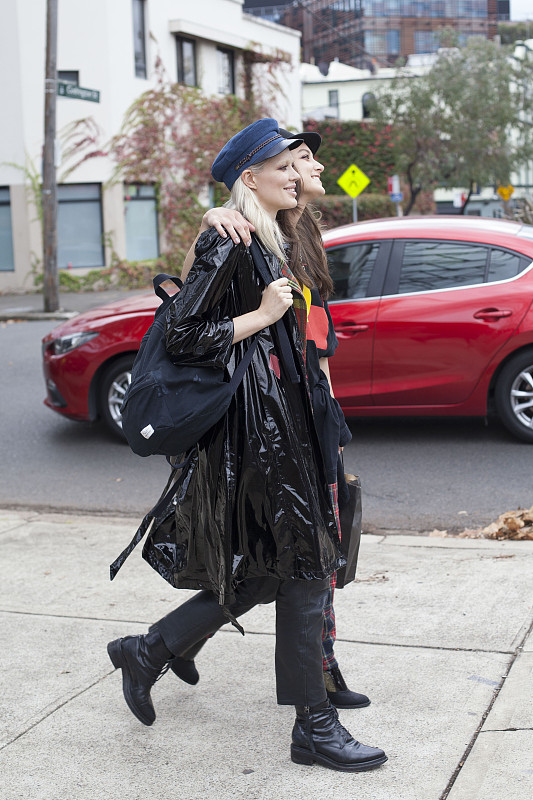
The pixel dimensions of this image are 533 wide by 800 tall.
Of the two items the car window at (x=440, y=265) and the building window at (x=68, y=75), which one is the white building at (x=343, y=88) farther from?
the car window at (x=440, y=265)

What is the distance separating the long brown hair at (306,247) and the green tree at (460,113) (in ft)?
112

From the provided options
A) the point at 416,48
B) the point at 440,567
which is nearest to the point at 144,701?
the point at 440,567

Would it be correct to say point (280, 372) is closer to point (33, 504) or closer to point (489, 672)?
point (489, 672)

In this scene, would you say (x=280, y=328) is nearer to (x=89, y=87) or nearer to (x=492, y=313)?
(x=492, y=313)

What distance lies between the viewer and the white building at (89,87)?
2352 cm

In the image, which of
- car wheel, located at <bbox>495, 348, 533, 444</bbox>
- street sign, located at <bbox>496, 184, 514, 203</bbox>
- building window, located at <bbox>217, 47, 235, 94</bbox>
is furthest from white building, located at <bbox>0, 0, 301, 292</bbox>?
car wheel, located at <bbox>495, 348, 533, 444</bbox>

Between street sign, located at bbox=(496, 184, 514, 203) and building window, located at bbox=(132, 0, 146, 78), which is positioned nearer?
building window, located at bbox=(132, 0, 146, 78)

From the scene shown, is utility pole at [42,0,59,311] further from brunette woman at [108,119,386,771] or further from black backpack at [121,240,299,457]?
black backpack at [121,240,299,457]

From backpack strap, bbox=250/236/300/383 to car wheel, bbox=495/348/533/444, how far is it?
449 cm

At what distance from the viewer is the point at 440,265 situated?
734 centimetres

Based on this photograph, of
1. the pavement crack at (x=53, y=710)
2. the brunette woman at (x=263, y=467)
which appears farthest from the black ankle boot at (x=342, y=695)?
the pavement crack at (x=53, y=710)

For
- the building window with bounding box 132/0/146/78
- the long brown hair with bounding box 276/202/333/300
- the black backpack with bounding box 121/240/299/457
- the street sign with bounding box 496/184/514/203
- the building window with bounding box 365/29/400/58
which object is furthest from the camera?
the building window with bounding box 365/29/400/58

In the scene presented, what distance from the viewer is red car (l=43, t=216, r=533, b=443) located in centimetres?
709

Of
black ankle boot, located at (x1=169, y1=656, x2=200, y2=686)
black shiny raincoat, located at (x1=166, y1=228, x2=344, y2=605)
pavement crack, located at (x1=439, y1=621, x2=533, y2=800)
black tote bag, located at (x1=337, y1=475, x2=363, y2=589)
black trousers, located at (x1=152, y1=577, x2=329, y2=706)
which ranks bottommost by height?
pavement crack, located at (x1=439, y1=621, x2=533, y2=800)
